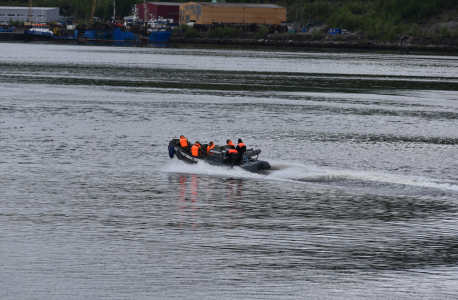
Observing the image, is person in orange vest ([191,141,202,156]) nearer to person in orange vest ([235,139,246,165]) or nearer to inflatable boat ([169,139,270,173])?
inflatable boat ([169,139,270,173])

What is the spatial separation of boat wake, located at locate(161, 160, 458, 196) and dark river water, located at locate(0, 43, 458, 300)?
0.57 feet

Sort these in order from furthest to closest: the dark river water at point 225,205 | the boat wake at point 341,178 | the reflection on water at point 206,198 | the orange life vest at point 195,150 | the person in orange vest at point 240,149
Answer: the orange life vest at point 195,150, the person in orange vest at point 240,149, the boat wake at point 341,178, the reflection on water at point 206,198, the dark river water at point 225,205

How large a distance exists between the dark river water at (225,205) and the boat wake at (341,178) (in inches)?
6.8

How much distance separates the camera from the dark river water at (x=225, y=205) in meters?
22.1

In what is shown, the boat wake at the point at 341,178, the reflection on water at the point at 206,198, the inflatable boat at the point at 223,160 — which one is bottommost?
the reflection on water at the point at 206,198

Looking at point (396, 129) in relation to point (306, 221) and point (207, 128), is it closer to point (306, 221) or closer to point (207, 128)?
point (207, 128)

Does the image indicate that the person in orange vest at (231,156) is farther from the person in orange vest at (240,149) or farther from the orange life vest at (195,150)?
the orange life vest at (195,150)

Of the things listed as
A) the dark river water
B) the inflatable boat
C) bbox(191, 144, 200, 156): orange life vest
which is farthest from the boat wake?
bbox(191, 144, 200, 156): orange life vest

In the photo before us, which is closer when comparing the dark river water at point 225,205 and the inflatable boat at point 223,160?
the dark river water at point 225,205

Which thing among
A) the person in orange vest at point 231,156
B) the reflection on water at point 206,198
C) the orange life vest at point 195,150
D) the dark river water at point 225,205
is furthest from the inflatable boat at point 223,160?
the reflection on water at point 206,198

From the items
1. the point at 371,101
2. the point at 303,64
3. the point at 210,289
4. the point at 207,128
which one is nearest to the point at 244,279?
the point at 210,289

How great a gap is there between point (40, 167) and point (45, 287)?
2096cm

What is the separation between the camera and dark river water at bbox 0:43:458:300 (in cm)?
2211

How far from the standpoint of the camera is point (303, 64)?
161 meters
